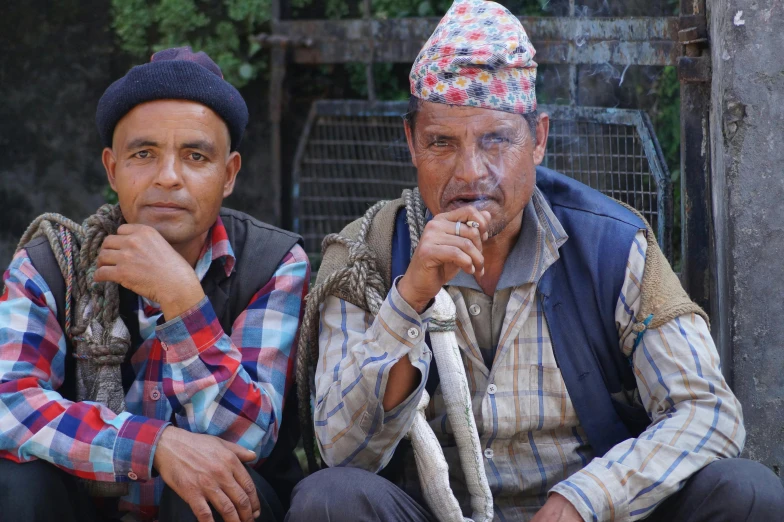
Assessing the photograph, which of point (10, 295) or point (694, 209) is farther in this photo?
point (694, 209)

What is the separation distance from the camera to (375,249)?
3.00m

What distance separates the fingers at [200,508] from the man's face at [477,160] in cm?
103

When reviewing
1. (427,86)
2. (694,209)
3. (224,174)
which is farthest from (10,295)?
(694,209)

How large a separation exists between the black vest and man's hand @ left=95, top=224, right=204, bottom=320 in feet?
0.65

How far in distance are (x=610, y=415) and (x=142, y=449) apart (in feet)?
4.32

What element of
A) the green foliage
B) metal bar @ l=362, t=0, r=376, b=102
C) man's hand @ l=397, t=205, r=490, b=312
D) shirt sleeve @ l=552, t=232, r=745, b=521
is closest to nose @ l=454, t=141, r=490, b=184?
A: man's hand @ l=397, t=205, r=490, b=312

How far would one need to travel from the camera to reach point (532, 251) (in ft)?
9.52

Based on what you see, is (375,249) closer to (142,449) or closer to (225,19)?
(142,449)

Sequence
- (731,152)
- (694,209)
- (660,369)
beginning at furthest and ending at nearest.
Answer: (694,209)
(731,152)
(660,369)

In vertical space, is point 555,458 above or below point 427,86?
below

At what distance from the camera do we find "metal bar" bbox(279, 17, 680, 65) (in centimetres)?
379

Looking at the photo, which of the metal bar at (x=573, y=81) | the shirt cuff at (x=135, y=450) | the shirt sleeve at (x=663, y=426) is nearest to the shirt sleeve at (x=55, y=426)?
the shirt cuff at (x=135, y=450)

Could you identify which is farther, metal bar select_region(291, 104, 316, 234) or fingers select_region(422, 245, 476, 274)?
metal bar select_region(291, 104, 316, 234)

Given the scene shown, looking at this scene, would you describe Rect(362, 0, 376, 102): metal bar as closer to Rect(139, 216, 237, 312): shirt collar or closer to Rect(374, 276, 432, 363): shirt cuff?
Rect(139, 216, 237, 312): shirt collar
